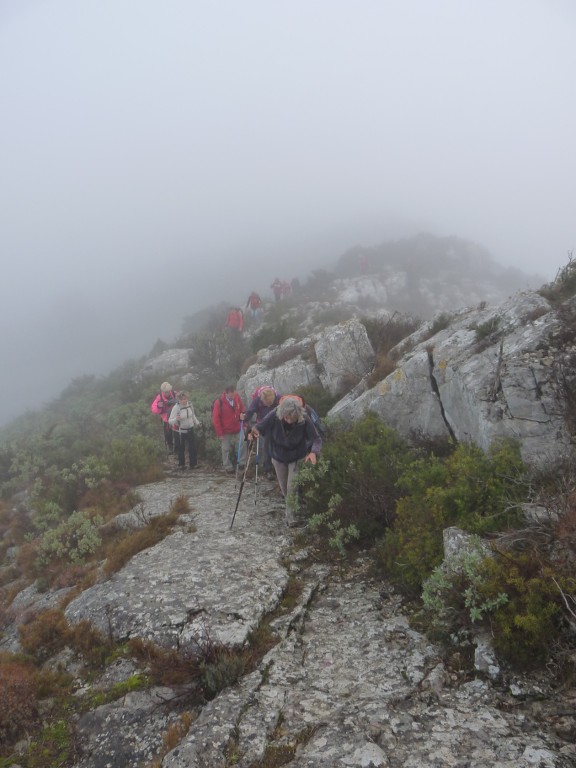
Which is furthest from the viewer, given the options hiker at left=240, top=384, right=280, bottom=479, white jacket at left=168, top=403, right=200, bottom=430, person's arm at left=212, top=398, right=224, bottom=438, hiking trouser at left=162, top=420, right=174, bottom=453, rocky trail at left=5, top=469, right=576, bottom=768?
hiking trouser at left=162, top=420, right=174, bottom=453

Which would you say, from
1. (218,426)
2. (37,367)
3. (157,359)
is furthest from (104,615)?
(37,367)

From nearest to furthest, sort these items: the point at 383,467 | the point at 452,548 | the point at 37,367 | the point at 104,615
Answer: the point at 452,548 < the point at 104,615 < the point at 383,467 < the point at 37,367

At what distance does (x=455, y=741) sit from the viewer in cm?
337

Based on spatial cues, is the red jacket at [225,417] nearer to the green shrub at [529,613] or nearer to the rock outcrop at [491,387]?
the rock outcrop at [491,387]

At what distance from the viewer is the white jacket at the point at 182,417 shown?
42.7 ft

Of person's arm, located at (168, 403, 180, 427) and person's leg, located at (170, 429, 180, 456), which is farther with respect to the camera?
person's leg, located at (170, 429, 180, 456)

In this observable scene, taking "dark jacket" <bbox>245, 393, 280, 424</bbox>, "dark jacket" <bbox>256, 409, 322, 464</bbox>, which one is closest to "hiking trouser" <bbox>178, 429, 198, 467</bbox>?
"dark jacket" <bbox>245, 393, 280, 424</bbox>

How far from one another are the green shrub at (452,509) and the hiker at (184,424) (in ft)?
26.0

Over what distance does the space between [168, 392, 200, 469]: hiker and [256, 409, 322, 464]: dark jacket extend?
16.9 feet

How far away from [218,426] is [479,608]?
8.90m

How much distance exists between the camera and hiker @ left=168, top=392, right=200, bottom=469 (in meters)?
13.0

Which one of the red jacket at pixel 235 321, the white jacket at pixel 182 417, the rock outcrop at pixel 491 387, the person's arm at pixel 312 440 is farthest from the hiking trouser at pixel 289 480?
the red jacket at pixel 235 321

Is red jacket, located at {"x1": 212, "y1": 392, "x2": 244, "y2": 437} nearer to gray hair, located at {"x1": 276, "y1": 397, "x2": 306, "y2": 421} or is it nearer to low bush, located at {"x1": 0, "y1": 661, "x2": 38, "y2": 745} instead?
gray hair, located at {"x1": 276, "y1": 397, "x2": 306, "y2": 421}

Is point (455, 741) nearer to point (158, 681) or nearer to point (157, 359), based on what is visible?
point (158, 681)
